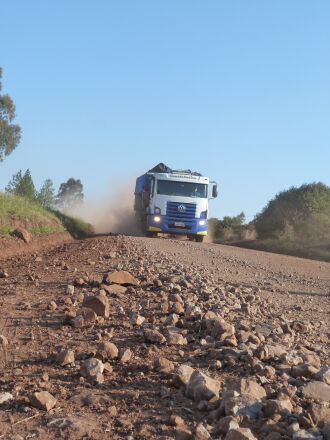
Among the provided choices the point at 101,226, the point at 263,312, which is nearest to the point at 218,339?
the point at 263,312

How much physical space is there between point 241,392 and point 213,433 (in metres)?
0.44

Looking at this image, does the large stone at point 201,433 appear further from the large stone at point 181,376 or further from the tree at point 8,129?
the tree at point 8,129

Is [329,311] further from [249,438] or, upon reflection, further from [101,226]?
[101,226]

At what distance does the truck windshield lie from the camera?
23.6m

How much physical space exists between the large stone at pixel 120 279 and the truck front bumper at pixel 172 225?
51.0ft

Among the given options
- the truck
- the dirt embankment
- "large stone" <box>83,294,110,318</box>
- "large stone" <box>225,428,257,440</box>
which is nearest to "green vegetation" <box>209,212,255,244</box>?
the truck

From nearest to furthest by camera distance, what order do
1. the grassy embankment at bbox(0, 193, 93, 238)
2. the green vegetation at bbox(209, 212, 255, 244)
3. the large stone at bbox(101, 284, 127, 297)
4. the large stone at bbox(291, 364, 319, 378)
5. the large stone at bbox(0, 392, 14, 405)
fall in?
1. the large stone at bbox(0, 392, 14, 405)
2. the large stone at bbox(291, 364, 319, 378)
3. the large stone at bbox(101, 284, 127, 297)
4. the grassy embankment at bbox(0, 193, 93, 238)
5. the green vegetation at bbox(209, 212, 255, 244)

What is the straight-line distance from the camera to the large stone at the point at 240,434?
9.21 feet

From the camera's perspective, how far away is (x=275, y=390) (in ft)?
11.7

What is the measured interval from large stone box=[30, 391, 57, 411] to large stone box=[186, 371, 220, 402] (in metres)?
0.84

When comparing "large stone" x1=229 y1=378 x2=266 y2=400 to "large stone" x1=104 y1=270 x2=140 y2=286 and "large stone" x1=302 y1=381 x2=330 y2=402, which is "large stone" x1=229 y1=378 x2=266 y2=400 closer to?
"large stone" x1=302 y1=381 x2=330 y2=402

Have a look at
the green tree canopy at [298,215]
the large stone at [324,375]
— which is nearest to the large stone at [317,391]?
the large stone at [324,375]

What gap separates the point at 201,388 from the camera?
3475 mm

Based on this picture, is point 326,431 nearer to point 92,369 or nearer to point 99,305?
point 92,369
